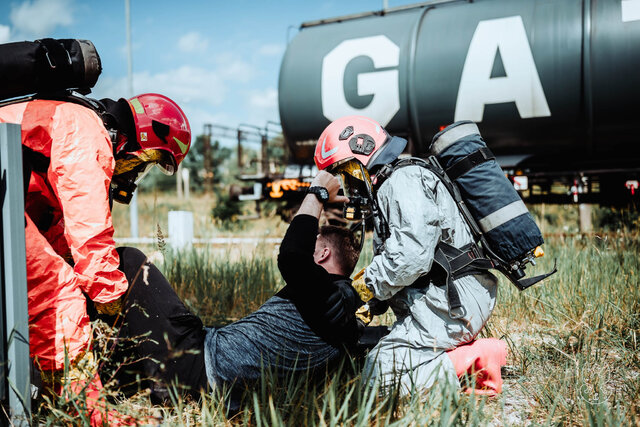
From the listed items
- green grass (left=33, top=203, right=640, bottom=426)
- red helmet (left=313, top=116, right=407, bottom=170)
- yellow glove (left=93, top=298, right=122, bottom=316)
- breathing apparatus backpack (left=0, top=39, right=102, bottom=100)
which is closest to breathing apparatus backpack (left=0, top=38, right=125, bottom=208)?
breathing apparatus backpack (left=0, top=39, right=102, bottom=100)

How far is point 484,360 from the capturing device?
2.48 m

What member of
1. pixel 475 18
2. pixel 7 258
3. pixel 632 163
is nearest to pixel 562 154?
pixel 632 163

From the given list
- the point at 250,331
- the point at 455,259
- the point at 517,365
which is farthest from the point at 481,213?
the point at 250,331

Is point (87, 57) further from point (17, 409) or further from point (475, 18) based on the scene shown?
point (475, 18)

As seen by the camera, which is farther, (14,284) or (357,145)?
(357,145)

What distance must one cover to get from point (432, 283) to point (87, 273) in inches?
60.7

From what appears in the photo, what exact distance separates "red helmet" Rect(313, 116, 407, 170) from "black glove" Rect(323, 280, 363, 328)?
2.44ft

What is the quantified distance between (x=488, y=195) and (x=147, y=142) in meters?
1.77

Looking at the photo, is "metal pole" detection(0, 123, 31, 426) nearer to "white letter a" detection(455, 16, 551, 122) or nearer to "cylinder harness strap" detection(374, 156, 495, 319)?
"cylinder harness strap" detection(374, 156, 495, 319)

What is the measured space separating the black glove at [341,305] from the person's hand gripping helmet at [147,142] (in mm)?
1211

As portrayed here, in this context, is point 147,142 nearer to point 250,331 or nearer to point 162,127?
point 162,127

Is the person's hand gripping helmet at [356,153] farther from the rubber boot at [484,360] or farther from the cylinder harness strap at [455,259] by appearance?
the rubber boot at [484,360]

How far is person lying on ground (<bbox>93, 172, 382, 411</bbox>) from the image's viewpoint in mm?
2143

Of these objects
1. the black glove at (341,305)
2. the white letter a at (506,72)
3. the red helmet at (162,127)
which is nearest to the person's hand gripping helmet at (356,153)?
the black glove at (341,305)
